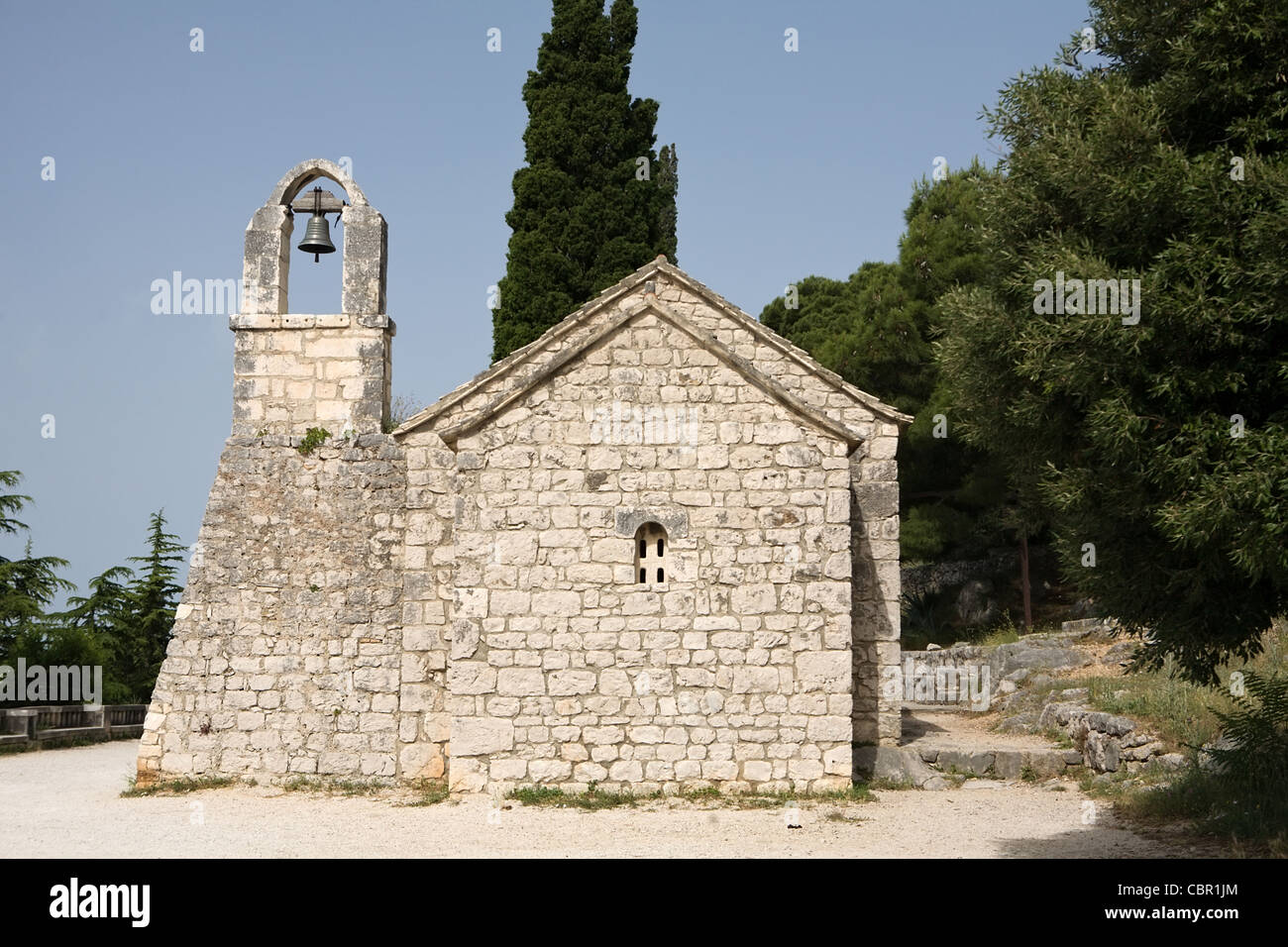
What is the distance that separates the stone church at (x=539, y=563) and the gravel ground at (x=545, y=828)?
75 centimetres

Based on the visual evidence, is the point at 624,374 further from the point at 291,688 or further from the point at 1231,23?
the point at 1231,23

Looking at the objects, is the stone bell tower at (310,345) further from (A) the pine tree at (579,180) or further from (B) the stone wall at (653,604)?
(A) the pine tree at (579,180)

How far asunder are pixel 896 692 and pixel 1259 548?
296 inches

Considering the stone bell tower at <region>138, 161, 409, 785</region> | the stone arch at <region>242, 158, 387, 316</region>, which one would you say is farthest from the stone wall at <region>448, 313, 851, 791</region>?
the stone arch at <region>242, 158, 387, 316</region>

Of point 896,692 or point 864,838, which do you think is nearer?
point 864,838

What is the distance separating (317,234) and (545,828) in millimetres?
8098

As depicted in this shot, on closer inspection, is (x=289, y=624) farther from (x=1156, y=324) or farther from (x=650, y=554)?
(x=1156, y=324)

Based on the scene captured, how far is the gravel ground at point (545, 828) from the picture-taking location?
9.88 m

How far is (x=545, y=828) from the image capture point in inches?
433

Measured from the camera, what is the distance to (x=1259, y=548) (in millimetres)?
7023

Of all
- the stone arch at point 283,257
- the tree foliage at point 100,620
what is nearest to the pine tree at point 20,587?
the tree foliage at point 100,620

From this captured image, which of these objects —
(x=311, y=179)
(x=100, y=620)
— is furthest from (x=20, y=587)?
(x=311, y=179)

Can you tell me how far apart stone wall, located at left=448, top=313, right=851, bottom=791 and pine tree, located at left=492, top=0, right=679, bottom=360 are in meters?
11.9

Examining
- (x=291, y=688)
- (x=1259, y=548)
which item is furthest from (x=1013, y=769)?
(x=291, y=688)
